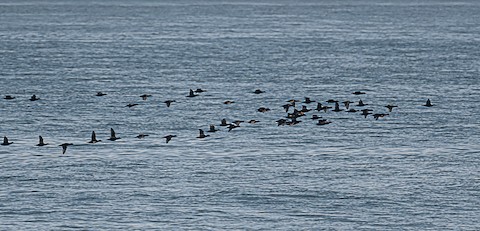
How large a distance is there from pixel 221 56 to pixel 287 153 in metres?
74.5

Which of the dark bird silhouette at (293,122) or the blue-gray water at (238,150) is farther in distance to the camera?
the dark bird silhouette at (293,122)

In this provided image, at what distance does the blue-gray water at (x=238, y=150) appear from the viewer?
6009 centimetres

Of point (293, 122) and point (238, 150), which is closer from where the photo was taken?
point (238, 150)

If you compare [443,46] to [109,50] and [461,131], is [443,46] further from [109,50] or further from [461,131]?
[461,131]

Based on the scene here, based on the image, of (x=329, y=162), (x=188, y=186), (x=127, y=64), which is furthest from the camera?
(x=127, y=64)

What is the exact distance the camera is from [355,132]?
82.5 m

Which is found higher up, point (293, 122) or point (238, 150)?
point (293, 122)

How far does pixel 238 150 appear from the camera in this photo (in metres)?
76.2

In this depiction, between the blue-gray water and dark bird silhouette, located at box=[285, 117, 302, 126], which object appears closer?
the blue-gray water

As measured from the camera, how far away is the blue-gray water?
60.1 m

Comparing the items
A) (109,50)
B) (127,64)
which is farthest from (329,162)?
(109,50)

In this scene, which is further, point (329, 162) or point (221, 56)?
point (221, 56)

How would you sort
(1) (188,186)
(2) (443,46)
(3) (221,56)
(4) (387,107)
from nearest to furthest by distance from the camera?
(1) (188,186), (4) (387,107), (3) (221,56), (2) (443,46)

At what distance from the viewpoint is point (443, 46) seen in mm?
162875
